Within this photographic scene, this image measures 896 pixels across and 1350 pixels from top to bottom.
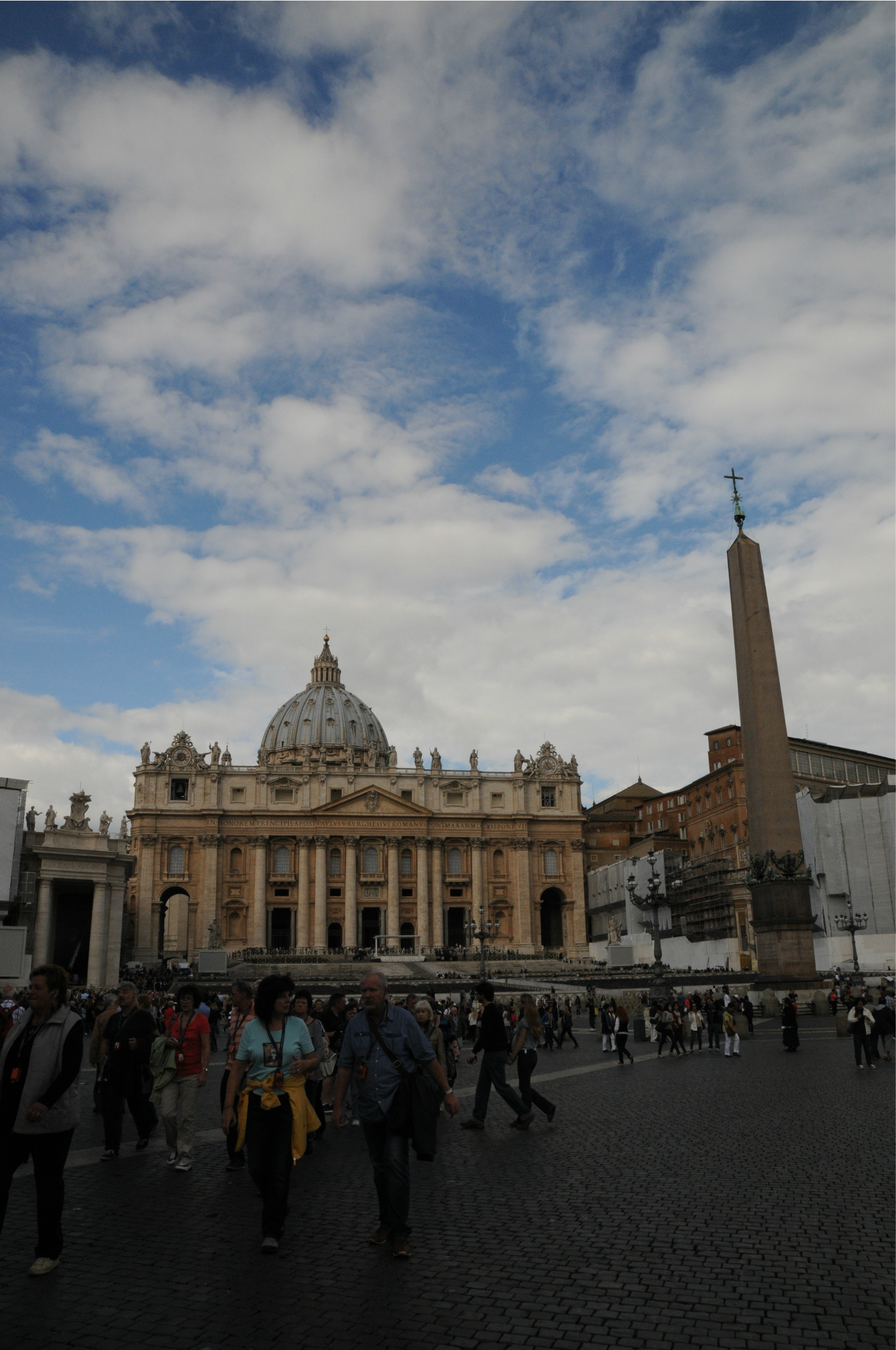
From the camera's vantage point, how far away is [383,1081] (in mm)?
5934

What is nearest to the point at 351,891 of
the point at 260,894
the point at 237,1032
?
the point at 260,894

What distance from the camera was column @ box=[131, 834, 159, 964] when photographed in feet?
233

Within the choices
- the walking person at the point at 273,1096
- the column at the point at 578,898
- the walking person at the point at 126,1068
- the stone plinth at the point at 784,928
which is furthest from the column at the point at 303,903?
the walking person at the point at 273,1096

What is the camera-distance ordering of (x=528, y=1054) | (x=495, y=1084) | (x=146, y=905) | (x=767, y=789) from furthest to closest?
1. (x=146, y=905)
2. (x=767, y=789)
3. (x=528, y=1054)
4. (x=495, y=1084)

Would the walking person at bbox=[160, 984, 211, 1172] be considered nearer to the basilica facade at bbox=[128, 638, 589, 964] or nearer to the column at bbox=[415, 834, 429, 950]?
the basilica facade at bbox=[128, 638, 589, 964]

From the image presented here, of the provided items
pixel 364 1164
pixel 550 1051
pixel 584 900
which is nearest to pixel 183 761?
pixel 584 900

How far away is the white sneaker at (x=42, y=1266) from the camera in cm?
544

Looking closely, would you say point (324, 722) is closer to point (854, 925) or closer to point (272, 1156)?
point (854, 925)

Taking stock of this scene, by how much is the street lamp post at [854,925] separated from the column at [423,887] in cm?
3670

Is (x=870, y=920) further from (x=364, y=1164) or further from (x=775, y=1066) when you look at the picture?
(x=364, y=1164)

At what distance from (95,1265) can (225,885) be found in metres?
74.0

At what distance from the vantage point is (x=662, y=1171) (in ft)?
26.4

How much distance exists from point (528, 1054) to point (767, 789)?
1490 cm

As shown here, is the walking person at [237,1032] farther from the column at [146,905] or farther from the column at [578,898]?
the column at [578,898]
